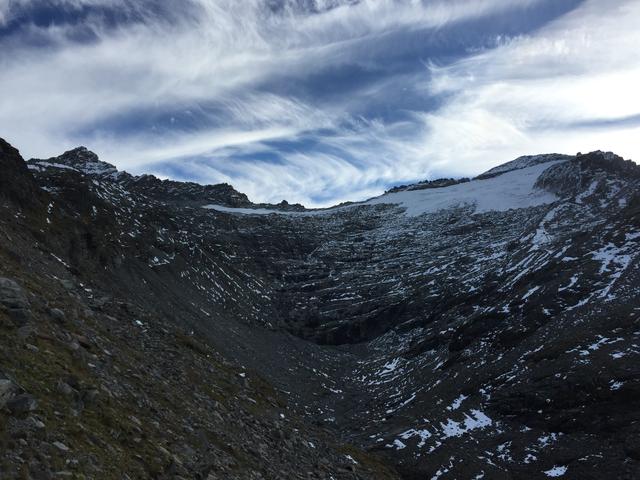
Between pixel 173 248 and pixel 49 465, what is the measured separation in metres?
104

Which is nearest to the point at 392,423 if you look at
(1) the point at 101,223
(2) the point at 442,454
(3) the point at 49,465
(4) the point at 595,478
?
(2) the point at 442,454

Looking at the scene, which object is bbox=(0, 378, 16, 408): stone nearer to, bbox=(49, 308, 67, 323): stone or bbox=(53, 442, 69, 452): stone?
bbox=(53, 442, 69, 452): stone

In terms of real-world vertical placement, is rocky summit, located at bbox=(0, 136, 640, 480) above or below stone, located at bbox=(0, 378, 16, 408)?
above

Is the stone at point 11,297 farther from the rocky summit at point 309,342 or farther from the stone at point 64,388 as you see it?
the stone at point 64,388

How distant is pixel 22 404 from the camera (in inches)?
629

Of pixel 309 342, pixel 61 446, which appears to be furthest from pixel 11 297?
pixel 309 342

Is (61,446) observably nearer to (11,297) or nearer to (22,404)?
(22,404)

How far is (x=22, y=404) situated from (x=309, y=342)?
4202 inches

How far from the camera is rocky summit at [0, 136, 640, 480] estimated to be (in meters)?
21.5

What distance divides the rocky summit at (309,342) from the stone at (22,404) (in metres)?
0.07

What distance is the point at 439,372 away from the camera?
8050 centimetres

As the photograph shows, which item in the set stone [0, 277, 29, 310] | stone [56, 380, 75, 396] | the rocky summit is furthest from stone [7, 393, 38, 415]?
Result: stone [0, 277, 29, 310]

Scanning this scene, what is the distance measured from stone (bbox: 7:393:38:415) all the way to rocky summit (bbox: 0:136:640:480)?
0.22 ft

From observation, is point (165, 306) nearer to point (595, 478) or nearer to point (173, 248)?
point (173, 248)
